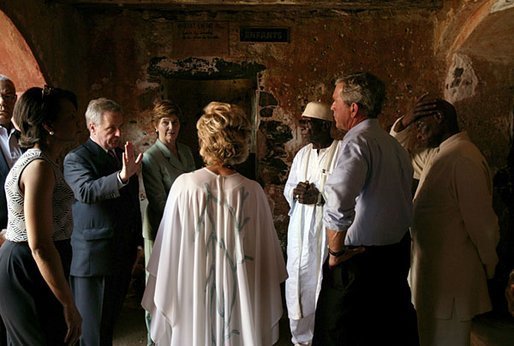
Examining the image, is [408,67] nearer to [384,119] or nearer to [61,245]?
[384,119]

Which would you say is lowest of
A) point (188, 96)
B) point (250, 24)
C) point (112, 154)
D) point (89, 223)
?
point (89, 223)

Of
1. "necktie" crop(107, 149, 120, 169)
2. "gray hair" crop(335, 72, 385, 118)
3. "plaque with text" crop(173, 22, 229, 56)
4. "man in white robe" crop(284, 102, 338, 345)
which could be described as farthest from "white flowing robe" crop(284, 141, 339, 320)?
"plaque with text" crop(173, 22, 229, 56)

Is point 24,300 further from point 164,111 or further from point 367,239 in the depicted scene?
point 164,111

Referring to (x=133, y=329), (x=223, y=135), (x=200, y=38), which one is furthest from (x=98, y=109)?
(x=200, y=38)

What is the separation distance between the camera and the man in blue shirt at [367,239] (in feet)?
7.61

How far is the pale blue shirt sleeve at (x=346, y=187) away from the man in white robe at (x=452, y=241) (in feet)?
2.18

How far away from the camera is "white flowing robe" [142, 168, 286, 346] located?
2.14 meters

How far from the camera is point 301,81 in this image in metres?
4.93

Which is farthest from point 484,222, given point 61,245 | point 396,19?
point 396,19

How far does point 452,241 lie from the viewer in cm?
268

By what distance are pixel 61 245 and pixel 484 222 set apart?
6.81 ft

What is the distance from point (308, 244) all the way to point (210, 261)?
1254mm

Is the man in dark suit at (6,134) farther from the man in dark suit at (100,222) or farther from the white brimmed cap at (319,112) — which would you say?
the white brimmed cap at (319,112)

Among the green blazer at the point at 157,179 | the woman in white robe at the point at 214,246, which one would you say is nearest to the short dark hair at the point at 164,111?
the green blazer at the point at 157,179
